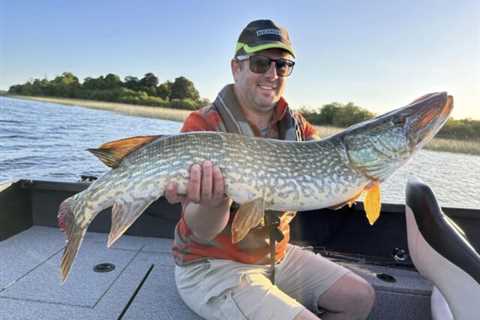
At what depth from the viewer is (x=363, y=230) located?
9.91ft

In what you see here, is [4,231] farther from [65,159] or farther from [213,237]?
[65,159]

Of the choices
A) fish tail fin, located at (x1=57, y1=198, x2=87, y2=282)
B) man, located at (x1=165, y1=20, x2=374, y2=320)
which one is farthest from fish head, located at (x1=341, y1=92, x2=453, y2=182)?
fish tail fin, located at (x1=57, y1=198, x2=87, y2=282)

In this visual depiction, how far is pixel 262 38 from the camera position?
204 cm

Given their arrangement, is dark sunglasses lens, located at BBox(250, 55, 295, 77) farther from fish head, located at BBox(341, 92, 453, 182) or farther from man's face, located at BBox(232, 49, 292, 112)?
fish head, located at BBox(341, 92, 453, 182)

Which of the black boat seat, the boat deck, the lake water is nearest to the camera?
the black boat seat

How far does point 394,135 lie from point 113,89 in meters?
41.9

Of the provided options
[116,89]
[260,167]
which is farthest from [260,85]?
[116,89]

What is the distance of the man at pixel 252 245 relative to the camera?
5.82 feet

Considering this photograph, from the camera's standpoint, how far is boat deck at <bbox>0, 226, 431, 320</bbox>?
2148mm

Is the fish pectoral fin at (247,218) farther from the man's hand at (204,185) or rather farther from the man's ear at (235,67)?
the man's ear at (235,67)

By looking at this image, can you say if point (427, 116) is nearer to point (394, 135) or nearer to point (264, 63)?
point (394, 135)

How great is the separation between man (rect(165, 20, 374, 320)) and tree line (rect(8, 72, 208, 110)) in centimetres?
3337

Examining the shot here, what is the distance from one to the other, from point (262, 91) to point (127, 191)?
90 centimetres

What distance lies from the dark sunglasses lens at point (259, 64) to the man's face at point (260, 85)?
19mm
